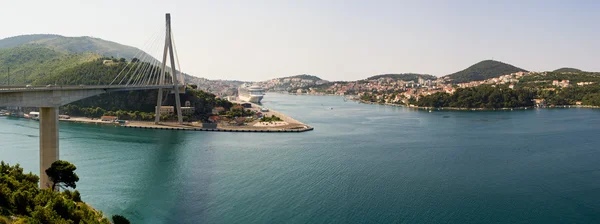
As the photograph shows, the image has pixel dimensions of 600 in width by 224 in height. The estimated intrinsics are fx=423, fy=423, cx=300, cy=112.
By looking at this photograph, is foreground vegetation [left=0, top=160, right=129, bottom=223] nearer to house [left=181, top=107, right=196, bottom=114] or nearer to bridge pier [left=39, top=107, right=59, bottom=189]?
bridge pier [left=39, top=107, right=59, bottom=189]

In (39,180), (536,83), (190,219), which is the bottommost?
(190,219)

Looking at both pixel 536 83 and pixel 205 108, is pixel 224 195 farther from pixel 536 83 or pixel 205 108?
pixel 536 83

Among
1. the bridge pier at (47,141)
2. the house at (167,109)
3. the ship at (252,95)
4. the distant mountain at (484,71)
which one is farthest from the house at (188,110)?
the distant mountain at (484,71)

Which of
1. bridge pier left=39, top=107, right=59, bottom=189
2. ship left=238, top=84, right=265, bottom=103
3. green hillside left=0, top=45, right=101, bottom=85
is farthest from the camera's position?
ship left=238, top=84, right=265, bottom=103

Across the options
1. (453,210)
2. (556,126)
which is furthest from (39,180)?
(556,126)

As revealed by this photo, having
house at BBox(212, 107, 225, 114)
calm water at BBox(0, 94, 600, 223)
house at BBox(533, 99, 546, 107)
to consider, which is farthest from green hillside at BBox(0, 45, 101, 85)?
house at BBox(533, 99, 546, 107)

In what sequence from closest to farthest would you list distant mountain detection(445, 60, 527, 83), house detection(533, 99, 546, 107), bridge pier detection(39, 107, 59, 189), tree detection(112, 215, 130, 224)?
tree detection(112, 215, 130, 224) < bridge pier detection(39, 107, 59, 189) < house detection(533, 99, 546, 107) < distant mountain detection(445, 60, 527, 83)

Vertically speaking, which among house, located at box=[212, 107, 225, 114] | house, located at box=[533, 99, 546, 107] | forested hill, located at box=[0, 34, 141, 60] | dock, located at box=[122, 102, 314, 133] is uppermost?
forested hill, located at box=[0, 34, 141, 60]
